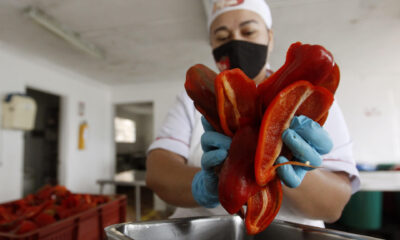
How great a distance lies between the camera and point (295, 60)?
0.37 meters

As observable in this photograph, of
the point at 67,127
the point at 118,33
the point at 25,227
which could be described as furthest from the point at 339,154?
the point at 67,127

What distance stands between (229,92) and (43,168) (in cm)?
650

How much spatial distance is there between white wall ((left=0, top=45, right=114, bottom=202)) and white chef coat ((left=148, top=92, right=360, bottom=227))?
323 centimetres

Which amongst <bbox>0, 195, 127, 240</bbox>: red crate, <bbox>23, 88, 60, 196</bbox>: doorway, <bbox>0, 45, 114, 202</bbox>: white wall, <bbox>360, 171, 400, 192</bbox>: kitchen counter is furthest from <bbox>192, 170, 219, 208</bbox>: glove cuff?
<bbox>23, 88, 60, 196</bbox>: doorway

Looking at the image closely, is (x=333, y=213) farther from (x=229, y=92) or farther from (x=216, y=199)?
(x=229, y=92)

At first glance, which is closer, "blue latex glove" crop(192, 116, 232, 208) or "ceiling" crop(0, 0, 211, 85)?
"blue latex glove" crop(192, 116, 232, 208)

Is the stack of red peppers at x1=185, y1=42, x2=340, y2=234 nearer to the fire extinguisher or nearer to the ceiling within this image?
the ceiling

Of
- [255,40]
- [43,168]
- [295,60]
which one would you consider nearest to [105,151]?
[43,168]

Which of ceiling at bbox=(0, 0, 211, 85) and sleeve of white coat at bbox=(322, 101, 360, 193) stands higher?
ceiling at bbox=(0, 0, 211, 85)

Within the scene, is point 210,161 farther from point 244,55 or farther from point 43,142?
point 43,142

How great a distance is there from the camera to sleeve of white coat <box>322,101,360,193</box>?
0.71m

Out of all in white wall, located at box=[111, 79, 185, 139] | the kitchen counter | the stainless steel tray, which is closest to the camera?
the stainless steel tray

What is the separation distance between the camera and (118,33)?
2990 mm

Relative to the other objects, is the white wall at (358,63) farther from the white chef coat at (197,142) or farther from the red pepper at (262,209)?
the red pepper at (262,209)
